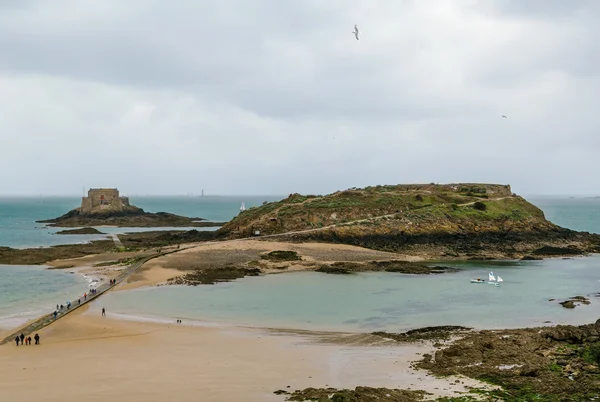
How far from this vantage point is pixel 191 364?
1984 centimetres

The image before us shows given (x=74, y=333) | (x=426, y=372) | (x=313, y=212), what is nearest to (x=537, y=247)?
(x=313, y=212)

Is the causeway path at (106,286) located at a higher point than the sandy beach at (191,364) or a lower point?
higher

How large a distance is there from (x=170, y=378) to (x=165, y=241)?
5172cm

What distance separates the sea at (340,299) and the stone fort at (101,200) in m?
73.4

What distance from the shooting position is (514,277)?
140 feet

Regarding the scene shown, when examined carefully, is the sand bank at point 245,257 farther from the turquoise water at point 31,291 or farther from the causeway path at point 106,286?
the turquoise water at point 31,291

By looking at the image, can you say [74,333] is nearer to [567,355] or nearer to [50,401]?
[50,401]

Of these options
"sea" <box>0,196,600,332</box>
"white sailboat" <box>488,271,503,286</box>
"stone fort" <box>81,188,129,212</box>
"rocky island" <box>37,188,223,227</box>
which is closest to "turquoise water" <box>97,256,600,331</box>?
"sea" <box>0,196,600,332</box>

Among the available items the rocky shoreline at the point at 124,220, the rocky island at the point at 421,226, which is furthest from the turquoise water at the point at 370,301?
the rocky shoreline at the point at 124,220

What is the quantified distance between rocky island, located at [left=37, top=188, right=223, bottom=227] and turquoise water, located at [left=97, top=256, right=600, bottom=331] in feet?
224

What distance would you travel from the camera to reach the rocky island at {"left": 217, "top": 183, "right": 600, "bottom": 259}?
57.4 meters

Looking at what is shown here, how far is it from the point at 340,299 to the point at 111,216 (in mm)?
93302

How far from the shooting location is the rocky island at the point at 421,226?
57375 millimetres

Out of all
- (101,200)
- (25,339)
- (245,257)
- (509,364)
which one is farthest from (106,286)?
(101,200)
